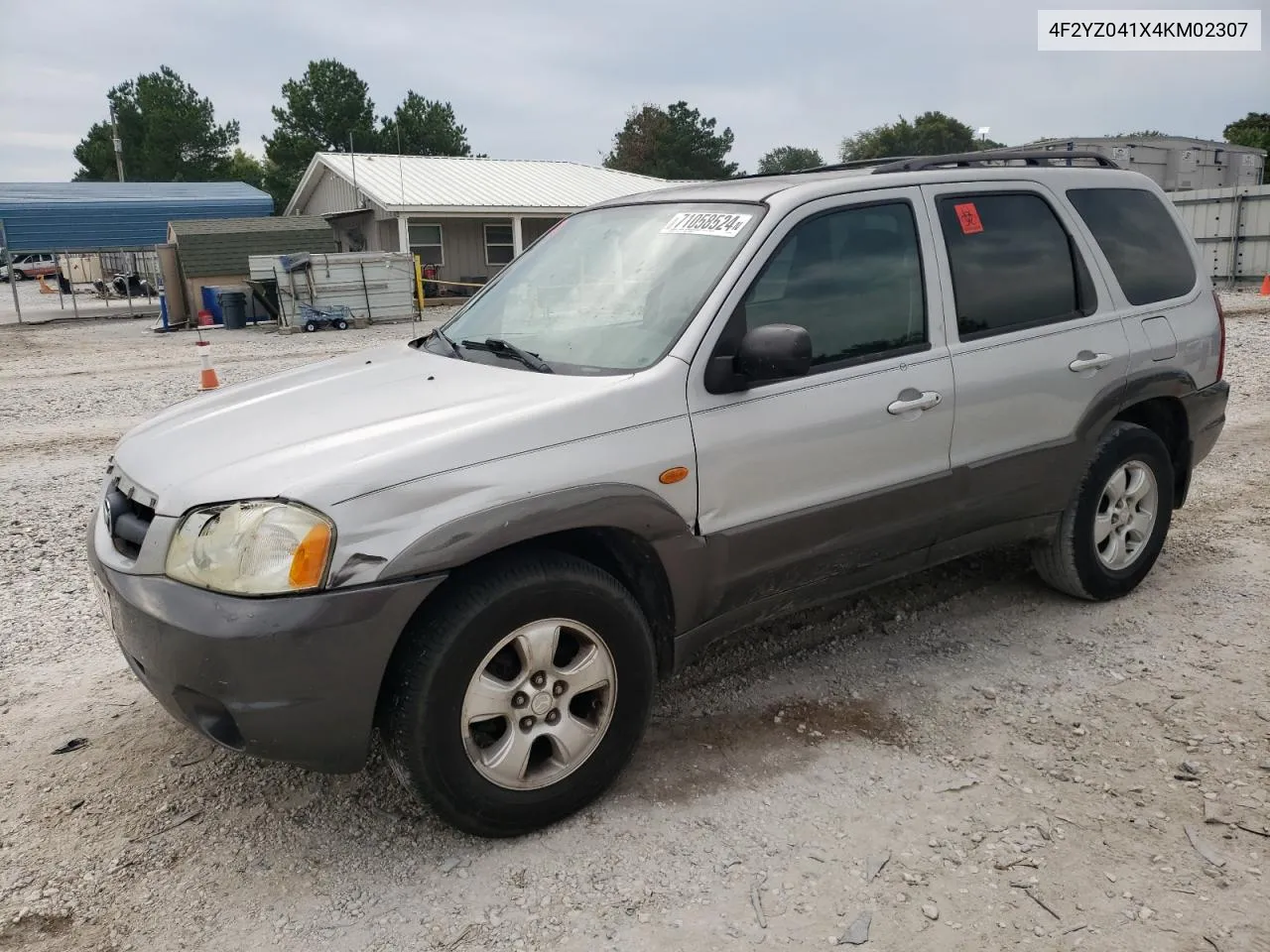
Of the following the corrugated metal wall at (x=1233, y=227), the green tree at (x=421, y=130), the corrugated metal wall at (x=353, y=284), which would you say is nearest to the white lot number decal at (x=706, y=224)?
the corrugated metal wall at (x=353, y=284)

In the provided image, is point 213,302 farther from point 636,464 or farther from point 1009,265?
point 636,464

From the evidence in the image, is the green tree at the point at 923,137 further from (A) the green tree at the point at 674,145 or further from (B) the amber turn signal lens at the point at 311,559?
(B) the amber turn signal lens at the point at 311,559

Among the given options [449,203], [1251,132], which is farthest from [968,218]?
[1251,132]

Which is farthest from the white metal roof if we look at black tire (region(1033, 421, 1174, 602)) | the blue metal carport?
black tire (region(1033, 421, 1174, 602))

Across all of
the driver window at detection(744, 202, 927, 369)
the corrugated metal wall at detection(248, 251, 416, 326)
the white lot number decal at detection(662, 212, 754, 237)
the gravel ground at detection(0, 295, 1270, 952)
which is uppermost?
the corrugated metal wall at detection(248, 251, 416, 326)

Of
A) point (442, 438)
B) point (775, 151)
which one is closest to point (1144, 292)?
point (442, 438)

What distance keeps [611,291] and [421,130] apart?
65.0 meters

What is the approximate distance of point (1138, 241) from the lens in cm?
443

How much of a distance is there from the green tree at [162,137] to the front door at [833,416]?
73.7m

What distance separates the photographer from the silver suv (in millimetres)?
2545

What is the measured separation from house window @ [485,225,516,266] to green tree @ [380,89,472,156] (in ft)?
116

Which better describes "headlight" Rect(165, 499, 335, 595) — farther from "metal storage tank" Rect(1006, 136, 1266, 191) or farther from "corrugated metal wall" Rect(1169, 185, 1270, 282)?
"metal storage tank" Rect(1006, 136, 1266, 191)

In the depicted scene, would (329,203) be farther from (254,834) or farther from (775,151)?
(775,151)

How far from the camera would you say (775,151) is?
310 feet
